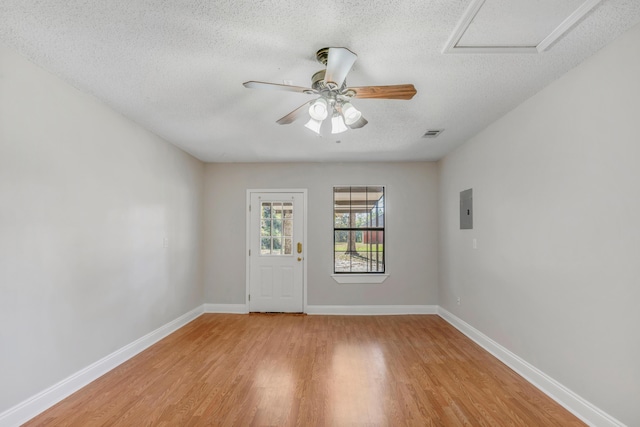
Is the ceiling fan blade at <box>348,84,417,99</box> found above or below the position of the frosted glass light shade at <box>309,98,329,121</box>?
above

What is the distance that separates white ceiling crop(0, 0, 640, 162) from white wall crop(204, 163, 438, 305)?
6.80 feet

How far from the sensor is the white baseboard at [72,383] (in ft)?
7.48

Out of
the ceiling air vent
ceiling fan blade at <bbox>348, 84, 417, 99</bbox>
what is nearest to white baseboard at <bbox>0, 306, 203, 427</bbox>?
ceiling fan blade at <bbox>348, 84, 417, 99</bbox>

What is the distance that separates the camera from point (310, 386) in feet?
9.53

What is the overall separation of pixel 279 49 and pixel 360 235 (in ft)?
12.6

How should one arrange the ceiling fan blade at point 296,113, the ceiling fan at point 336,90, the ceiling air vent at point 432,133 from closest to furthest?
the ceiling fan at point 336,90
the ceiling fan blade at point 296,113
the ceiling air vent at point 432,133

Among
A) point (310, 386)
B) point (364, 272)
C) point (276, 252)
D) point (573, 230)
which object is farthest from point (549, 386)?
point (276, 252)

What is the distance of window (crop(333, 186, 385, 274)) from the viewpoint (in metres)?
5.67

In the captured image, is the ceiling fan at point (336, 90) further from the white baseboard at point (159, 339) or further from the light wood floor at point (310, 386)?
the white baseboard at point (159, 339)

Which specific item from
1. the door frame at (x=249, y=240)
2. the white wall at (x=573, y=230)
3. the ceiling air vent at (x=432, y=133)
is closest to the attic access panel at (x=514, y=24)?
the white wall at (x=573, y=230)

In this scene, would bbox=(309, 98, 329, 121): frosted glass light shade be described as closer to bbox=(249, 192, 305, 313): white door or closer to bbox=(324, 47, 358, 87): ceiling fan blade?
bbox=(324, 47, 358, 87): ceiling fan blade

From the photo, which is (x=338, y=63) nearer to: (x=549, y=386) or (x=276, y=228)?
(x=549, y=386)

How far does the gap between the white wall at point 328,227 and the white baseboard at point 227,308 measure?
0.08 metres

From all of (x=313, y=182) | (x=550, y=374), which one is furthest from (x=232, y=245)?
(x=550, y=374)
